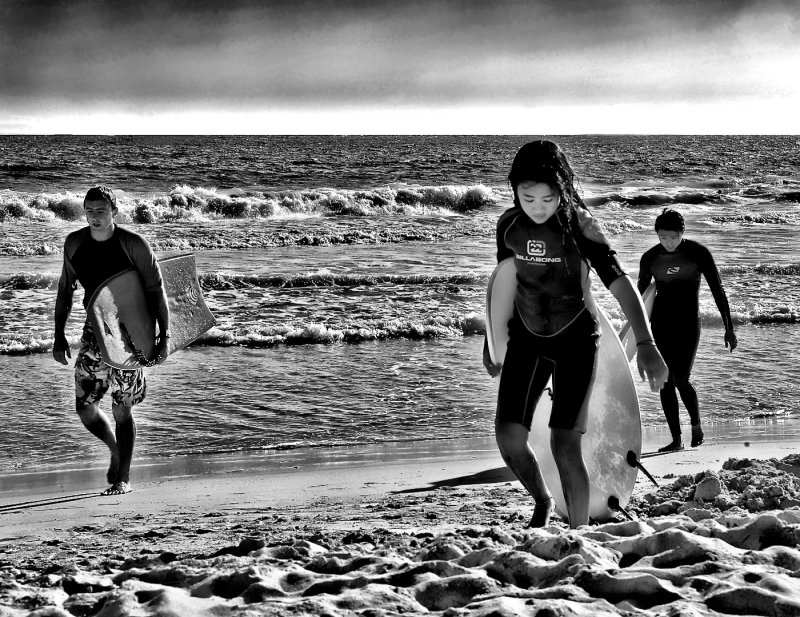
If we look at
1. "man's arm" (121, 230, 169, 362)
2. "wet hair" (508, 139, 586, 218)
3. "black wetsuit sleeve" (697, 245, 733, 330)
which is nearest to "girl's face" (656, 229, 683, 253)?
"black wetsuit sleeve" (697, 245, 733, 330)

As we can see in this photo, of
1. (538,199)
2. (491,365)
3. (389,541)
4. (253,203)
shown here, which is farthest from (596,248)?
(253,203)

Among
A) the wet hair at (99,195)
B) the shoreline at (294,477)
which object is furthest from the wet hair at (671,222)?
the wet hair at (99,195)

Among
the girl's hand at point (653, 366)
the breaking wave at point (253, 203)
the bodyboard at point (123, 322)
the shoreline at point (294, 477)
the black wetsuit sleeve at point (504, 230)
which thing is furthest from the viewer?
the breaking wave at point (253, 203)

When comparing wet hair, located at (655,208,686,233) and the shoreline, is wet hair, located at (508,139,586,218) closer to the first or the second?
the shoreline

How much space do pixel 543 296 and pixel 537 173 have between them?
0.48 metres

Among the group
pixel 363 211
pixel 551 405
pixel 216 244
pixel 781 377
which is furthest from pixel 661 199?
pixel 551 405

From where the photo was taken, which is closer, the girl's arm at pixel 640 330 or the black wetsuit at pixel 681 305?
the girl's arm at pixel 640 330

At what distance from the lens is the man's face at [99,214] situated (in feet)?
17.0

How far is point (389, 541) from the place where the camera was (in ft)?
13.0

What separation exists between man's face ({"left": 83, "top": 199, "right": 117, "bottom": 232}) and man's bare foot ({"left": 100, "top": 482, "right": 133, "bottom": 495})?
1447 mm

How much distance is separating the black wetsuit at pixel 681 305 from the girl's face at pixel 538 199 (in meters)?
3.13

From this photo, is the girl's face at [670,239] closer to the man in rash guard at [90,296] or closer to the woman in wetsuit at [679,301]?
the woman in wetsuit at [679,301]

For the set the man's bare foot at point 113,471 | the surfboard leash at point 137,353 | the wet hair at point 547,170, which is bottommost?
the man's bare foot at point 113,471

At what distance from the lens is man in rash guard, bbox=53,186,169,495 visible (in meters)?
5.33
